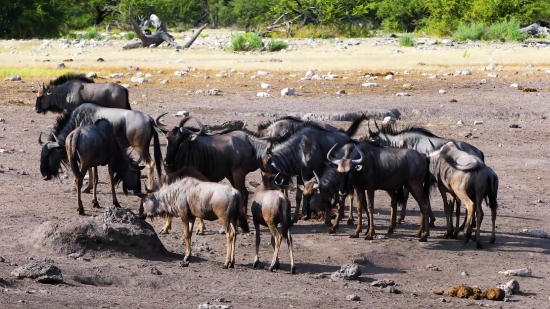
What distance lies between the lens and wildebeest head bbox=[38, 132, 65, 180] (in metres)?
11.5

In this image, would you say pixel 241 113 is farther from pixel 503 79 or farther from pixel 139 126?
pixel 503 79

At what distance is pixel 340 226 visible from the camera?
1139cm

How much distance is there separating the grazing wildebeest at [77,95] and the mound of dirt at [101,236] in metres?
5.88

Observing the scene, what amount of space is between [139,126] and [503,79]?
14.5 m

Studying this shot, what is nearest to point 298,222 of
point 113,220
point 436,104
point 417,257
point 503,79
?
point 417,257

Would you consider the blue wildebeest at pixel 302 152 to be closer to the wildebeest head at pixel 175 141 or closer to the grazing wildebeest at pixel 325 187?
the grazing wildebeest at pixel 325 187

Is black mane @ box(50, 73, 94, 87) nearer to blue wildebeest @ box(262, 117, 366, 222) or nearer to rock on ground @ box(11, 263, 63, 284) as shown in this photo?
blue wildebeest @ box(262, 117, 366, 222)

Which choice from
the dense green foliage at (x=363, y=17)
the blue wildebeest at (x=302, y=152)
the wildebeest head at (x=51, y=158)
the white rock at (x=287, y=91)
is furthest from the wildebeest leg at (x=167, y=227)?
the dense green foliage at (x=363, y=17)

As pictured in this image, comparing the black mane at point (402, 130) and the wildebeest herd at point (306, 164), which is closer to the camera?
the wildebeest herd at point (306, 164)

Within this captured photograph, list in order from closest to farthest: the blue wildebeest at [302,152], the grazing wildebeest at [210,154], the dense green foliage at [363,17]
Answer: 1. the grazing wildebeest at [210,154]
2. the blue wildebeest at [302,152]
3. the dense green foliage at [363,17]

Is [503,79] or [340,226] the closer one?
[340,226]

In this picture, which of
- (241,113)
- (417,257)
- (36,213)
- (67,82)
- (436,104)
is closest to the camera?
(417,257)

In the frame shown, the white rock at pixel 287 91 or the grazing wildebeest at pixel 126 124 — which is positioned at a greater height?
the grazing wildebeest at pixel 126 124

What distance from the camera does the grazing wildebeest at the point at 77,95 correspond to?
49.3 feet
